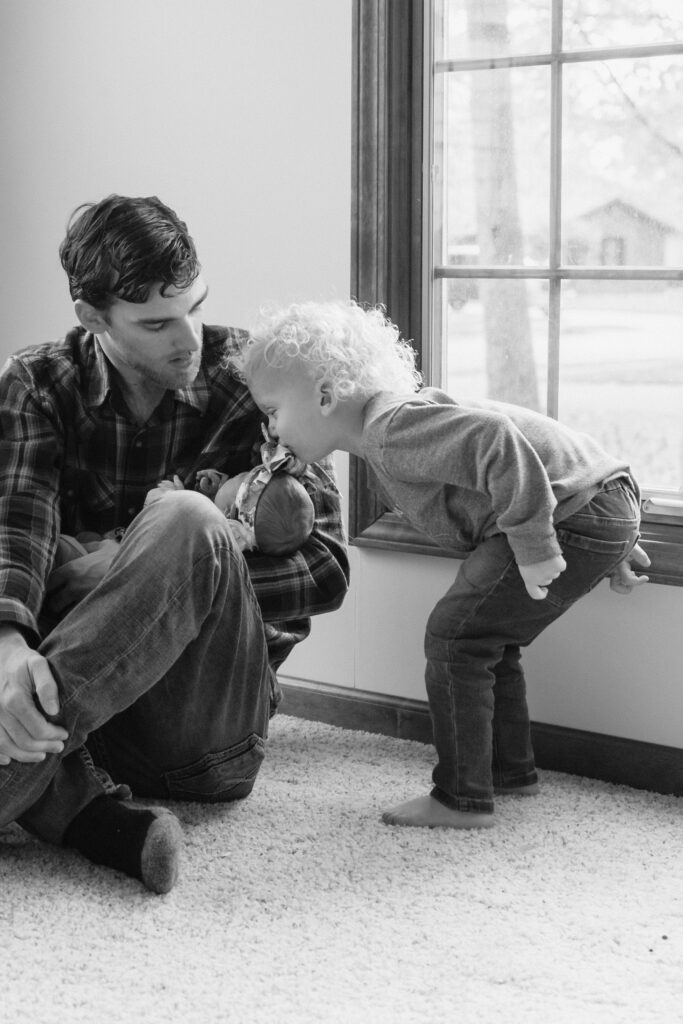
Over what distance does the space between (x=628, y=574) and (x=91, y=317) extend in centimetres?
99

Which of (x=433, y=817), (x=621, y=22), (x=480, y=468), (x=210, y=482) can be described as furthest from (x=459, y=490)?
(x=621, y=22)

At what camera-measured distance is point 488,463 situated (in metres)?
1.76

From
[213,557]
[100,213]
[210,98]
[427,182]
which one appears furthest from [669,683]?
[210,98]

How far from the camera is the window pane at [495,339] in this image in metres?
2.23

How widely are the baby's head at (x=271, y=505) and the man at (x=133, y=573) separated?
0.26ft

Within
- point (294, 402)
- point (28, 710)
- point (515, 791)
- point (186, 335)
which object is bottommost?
point (515, 791)

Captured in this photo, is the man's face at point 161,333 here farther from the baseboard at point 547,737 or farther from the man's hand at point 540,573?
the baseboard at point 547,737

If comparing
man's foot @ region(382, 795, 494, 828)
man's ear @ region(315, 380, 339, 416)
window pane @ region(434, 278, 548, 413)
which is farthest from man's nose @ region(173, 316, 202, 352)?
man's foot @ region(382, 795, 494, 828)

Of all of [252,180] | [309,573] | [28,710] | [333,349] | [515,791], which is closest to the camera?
[28,710]

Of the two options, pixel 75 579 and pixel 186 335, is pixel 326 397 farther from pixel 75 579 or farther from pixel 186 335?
pixel 75 579

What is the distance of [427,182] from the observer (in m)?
2.29

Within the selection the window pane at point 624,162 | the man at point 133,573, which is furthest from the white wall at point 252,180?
the window pane at point 624,162

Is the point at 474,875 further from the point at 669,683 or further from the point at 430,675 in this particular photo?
the point at 669,683

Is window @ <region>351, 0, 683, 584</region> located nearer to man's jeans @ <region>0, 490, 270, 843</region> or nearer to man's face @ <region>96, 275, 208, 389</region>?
man's face @ <region>96, 275, 208, 389</region>
